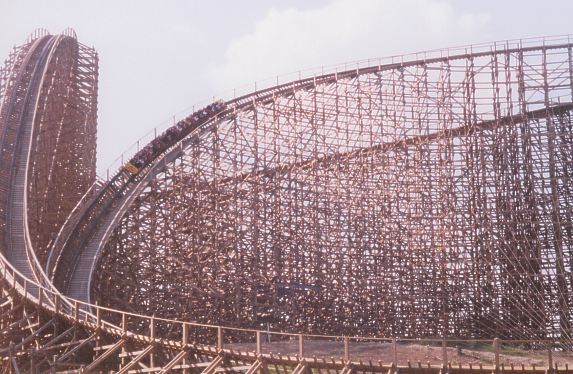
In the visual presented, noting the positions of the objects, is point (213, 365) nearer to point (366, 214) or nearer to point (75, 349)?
point (75, 349)

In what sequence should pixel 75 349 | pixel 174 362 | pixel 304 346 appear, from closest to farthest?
pixel 174 362, pixel 75 349, pixel 304 346

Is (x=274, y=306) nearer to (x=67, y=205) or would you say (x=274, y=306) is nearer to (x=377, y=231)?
(x=377, y=231)

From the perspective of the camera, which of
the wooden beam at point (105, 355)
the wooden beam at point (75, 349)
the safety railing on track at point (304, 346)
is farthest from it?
the wooden beam at point (75, 349)

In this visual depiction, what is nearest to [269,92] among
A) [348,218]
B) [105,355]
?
[348,218]

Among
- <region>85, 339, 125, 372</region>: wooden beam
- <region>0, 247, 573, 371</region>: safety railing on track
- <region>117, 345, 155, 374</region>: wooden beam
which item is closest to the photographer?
<region>0, 247, 573, 371</region>: safety railing on track

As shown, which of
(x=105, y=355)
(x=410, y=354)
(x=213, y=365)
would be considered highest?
(x=410, y=354)

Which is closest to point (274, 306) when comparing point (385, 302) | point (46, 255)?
point (385, 302)

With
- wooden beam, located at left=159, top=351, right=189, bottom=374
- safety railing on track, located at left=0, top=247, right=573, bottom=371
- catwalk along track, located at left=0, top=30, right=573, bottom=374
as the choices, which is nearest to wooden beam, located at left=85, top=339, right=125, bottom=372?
safety railing on track, located at left=0, top=247, right=573, bottom=371

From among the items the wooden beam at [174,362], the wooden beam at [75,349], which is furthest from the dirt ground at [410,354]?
the wooden beam at [75,349]

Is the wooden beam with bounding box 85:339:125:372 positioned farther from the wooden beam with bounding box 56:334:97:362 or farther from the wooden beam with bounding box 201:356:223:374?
the wooden beam with bounding box 201:356:223:374

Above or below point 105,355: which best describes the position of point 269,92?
above

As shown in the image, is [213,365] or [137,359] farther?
[137,359]

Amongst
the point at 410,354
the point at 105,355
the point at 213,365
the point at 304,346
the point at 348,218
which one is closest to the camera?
the point at 213,365

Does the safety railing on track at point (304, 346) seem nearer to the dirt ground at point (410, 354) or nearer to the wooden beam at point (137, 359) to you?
the dirt ground at point (410, 354)
